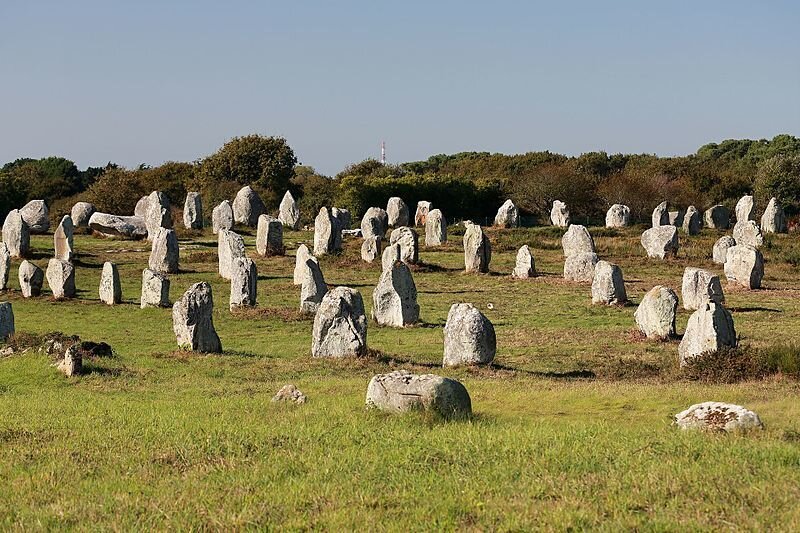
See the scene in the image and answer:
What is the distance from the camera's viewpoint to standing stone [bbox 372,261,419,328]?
30.8 metres

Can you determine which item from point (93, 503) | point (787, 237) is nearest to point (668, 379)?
point (93, 503)

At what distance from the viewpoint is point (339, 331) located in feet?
81.0

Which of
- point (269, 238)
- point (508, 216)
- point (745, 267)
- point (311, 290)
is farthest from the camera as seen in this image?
point (508, 216)

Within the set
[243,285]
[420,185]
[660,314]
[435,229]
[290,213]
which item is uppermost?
[420,185]

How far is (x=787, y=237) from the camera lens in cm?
5531

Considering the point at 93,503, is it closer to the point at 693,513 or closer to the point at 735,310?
the point at 693,513

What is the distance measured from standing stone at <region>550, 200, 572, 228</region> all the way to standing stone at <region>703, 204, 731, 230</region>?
7.76m

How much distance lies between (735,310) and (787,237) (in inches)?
961

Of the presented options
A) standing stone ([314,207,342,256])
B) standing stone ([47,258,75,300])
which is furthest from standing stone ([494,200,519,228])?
standing stone ([47,258,75,300])

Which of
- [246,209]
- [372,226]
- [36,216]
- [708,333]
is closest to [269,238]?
[372,226]

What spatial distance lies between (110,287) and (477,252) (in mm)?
13623

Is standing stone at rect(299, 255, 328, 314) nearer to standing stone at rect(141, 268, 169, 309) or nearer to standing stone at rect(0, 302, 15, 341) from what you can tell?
standing stone at rect(141, 268, 169, 309)

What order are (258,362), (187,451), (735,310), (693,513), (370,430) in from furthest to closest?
(735,310)
(258,362)
(370,430)
(187,451)
(693,513)

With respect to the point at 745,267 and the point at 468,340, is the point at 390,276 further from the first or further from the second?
the point at 745,267
